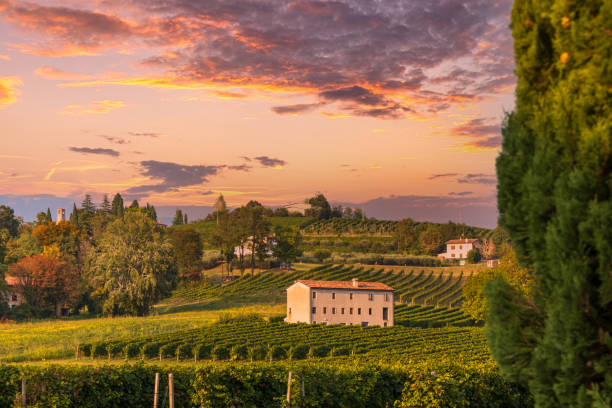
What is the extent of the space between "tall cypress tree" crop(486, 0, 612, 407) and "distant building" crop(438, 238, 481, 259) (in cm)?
12074

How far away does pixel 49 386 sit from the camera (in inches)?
511

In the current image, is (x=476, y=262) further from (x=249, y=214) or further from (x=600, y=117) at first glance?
(x=600, y=117)

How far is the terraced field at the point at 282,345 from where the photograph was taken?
138 ft

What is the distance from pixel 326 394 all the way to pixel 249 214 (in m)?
92.8

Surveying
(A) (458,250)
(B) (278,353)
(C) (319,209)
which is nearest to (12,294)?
(B) (278,353)

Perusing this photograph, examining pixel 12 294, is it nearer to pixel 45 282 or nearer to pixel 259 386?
pixel 45 282

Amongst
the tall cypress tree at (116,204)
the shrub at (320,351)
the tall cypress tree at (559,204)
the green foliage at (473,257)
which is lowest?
the shrub at (320,351)

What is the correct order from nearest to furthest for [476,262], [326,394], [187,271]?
1. [326,394]
2. [187,271]
3. [476,262]

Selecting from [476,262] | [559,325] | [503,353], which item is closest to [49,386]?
[503,353]

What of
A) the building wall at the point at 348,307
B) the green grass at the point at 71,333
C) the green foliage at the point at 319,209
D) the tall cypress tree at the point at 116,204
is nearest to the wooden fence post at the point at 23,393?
the green grass at the point at 71,333

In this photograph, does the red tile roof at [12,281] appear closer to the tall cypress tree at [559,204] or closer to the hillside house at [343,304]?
the hillside house at [343,304]

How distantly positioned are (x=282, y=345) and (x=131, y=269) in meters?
33.3

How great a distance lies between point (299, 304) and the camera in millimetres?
67062

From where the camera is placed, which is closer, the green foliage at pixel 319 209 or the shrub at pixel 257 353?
the shrub at pixel 257 353
